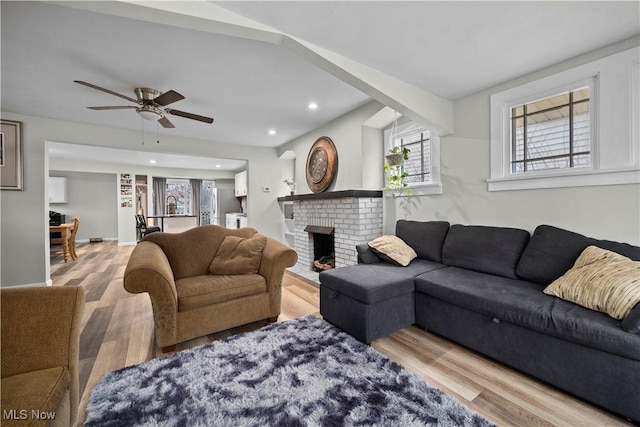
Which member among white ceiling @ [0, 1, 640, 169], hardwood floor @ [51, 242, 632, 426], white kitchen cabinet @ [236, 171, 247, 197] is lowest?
hardwood floor @ [51, 242, 632, 426]

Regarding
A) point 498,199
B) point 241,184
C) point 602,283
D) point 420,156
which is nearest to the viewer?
point 602,283

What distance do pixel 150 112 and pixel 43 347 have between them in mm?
2632

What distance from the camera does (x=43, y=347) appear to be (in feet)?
3.58

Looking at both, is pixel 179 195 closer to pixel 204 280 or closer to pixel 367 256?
pixel 204 280

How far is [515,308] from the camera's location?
1688mm

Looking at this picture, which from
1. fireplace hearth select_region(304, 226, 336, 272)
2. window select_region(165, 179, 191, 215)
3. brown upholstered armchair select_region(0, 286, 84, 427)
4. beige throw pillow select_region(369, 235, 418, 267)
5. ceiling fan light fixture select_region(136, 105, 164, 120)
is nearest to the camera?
brown upholstered armchair select_region(0, 286, 84, 427)

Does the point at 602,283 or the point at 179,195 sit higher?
the point at 179,195

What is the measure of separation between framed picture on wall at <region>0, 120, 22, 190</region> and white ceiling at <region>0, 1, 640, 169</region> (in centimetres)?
30

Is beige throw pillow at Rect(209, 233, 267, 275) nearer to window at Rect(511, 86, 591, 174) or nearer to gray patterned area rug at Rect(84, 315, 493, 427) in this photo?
gray patterned area rug at Rect(84, 315, 493, 427)

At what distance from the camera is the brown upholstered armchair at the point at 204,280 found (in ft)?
6.39

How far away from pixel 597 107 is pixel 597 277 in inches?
53.8

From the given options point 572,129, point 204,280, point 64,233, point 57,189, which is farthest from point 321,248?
point 57,189

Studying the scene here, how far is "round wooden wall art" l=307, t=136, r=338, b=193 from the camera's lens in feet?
13.5

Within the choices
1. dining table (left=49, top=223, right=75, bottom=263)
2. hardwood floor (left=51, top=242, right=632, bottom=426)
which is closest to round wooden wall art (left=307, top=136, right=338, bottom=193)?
hardwood floor (left=51, top=242, right=632, bottom=426)
